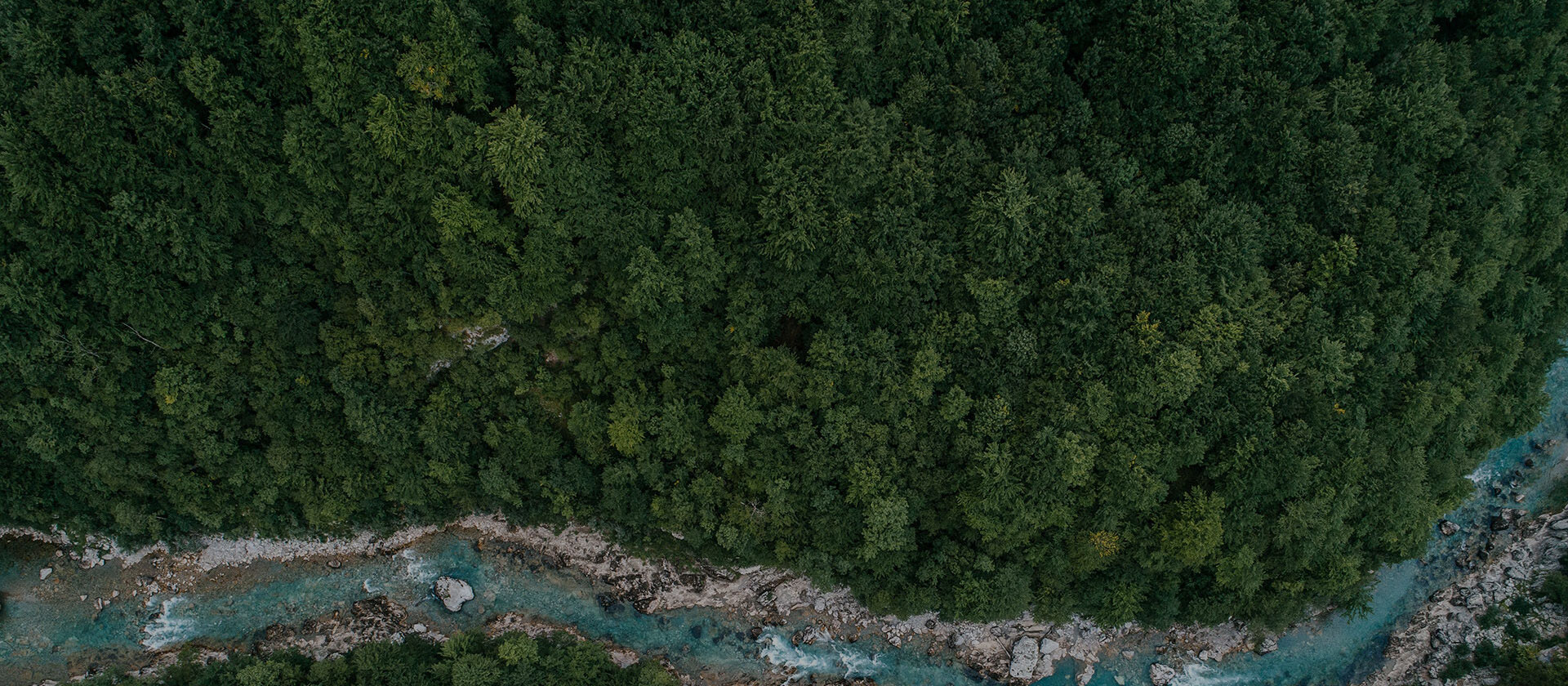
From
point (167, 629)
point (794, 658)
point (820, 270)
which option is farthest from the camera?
point (794, 658)

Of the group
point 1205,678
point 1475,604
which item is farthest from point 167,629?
point 1475,604

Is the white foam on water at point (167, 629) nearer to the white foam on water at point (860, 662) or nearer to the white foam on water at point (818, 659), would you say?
the white foam on water at point (818, 659)

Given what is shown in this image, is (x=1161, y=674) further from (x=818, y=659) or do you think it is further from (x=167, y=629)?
(x=167, y=629)

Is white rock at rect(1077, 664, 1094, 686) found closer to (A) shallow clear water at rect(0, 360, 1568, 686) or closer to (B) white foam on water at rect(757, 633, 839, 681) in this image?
(A) shallow clear water at rect(0, 360, 1568, 686)

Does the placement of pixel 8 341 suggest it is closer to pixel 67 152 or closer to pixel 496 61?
pixel 67 152

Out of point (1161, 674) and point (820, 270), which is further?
point (1161, 674)

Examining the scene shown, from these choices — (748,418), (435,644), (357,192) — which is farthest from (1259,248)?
(435,644)

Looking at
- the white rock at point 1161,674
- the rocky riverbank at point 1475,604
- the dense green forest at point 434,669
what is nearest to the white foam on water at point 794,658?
the dense green forest at point 434,669
